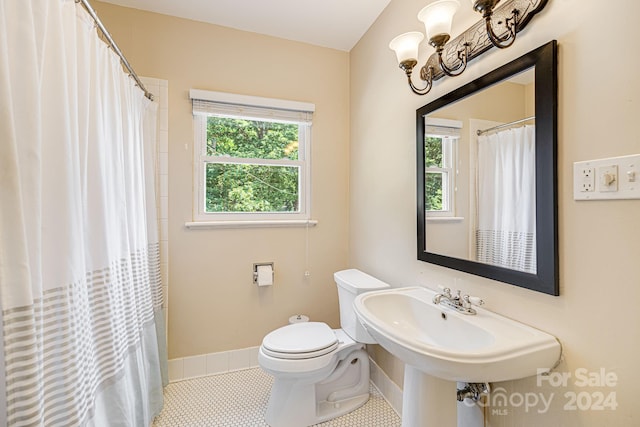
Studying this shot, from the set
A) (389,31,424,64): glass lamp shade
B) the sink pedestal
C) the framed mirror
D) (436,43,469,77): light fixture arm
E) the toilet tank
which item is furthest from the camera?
the toilet tank

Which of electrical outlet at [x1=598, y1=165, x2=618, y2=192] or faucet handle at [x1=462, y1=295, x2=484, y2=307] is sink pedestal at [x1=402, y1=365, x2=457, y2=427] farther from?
electrical outlet at [x1=598, y1=165, x2=618, y2=192]

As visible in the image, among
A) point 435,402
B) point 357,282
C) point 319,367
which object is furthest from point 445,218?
point 319,367

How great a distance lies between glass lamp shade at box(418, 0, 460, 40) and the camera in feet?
3.47

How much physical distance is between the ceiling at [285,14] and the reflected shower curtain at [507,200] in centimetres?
131

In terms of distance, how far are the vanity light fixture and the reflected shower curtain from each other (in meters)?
0.34

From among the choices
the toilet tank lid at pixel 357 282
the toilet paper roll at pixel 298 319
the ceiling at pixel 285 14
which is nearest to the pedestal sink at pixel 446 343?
the toilet tank lid at pixel 357 282

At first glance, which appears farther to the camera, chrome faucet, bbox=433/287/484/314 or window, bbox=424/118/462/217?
window, bbox=424/118/462/217

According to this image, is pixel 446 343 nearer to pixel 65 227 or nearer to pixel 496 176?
pixel 496 176

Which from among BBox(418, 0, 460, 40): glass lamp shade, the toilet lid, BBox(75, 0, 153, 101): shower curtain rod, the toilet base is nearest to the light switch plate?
BBox(418, 0, 460, 40): glass lamp shade

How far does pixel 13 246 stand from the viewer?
0.72 m

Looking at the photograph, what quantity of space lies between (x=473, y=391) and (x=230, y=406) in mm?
1405

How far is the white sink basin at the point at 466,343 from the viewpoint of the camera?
801 mm

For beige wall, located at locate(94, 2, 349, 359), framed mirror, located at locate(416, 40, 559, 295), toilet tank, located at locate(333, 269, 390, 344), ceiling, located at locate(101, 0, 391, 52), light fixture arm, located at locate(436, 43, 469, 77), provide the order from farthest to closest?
beige wall, located at locate(94, 2, 349, 359) → ceiling, located at locate(101, 0, 391, 52) → toilet tank, located at locate(333, 269, 390, 344) → light fixture arm, located at locate(436, 43, 469, 77) → framed mirror, located at locate(416, 40, 559, 295)

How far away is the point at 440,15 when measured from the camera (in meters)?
1.07
